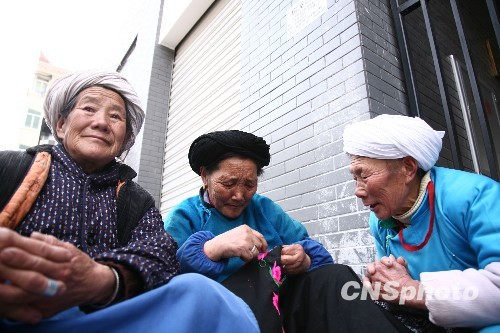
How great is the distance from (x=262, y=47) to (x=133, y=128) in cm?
237

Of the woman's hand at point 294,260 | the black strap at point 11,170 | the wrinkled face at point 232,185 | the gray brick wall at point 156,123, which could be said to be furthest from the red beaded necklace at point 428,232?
the gray brick wall at point 156,123

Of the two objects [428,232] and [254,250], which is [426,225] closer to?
[428,232]

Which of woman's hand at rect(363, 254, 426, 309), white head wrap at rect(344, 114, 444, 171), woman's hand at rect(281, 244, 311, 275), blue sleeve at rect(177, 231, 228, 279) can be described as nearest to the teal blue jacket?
blue sleeve at rect(177, 231, 228, 279)

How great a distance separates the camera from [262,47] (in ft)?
12.3

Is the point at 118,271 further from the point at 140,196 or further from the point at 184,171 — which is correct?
the point at 184,171

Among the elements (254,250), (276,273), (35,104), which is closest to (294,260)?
(276,273)

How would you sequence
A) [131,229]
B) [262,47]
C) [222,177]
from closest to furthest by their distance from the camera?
[131,229], [222,177], [262,47]

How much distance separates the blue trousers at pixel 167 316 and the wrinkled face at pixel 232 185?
93 cm

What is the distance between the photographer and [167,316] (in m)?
0.93

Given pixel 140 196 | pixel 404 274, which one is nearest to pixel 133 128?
pixel 140 196

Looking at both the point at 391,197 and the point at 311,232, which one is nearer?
the point at 391,197

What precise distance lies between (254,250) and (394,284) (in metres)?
0.59

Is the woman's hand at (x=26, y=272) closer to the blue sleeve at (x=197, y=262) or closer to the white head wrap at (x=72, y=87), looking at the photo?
the blue sleeve at (x=197, y=262)

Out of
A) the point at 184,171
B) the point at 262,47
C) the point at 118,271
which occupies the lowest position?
the point at 118,271
